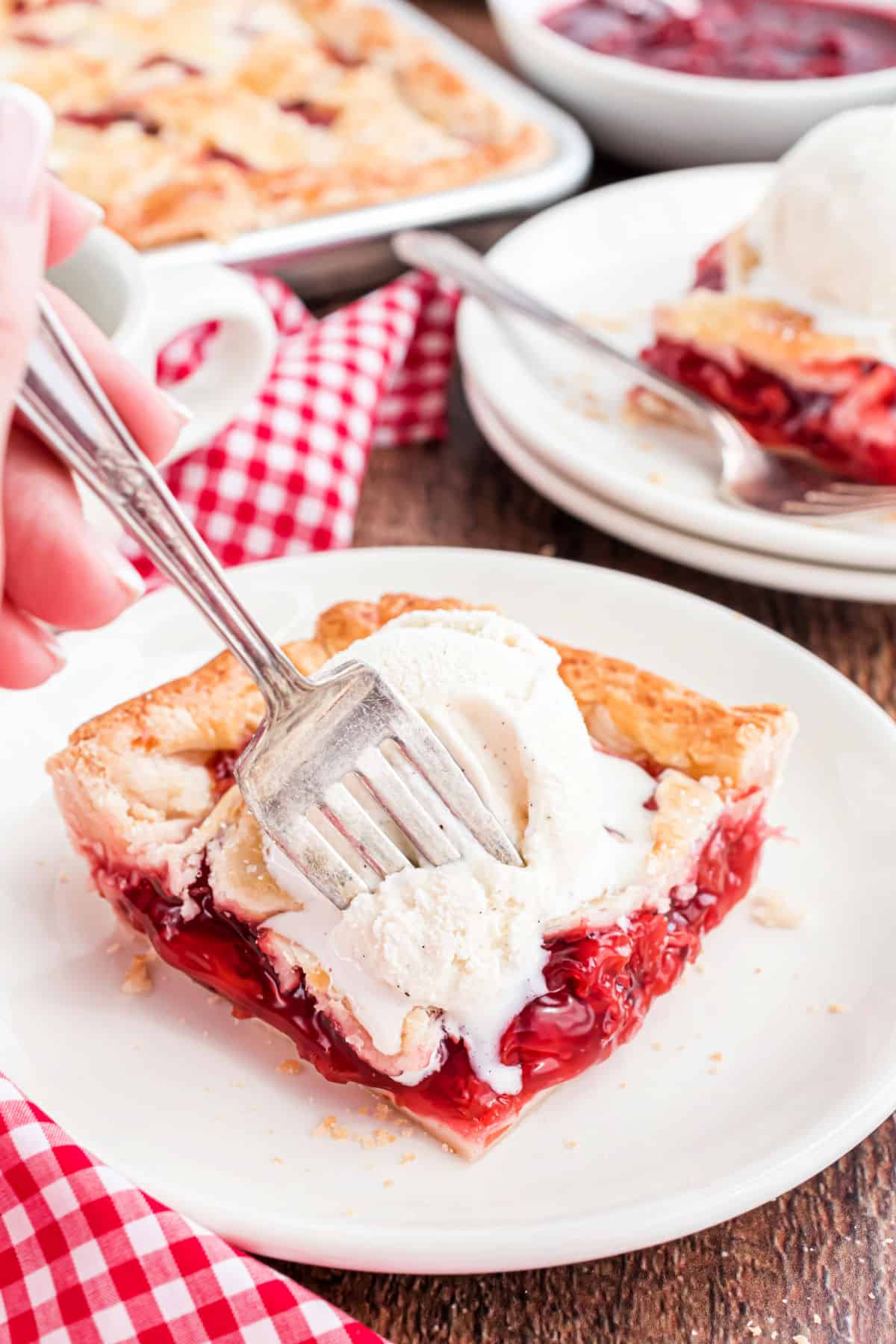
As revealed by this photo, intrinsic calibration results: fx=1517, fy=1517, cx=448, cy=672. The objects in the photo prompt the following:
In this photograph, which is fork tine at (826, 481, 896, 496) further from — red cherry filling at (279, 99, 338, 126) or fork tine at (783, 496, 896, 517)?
red cherry filling at (279, 99, 338, 126)

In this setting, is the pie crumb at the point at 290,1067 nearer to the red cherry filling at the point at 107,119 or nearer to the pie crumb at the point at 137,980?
the pie crumb at the point at 137,980

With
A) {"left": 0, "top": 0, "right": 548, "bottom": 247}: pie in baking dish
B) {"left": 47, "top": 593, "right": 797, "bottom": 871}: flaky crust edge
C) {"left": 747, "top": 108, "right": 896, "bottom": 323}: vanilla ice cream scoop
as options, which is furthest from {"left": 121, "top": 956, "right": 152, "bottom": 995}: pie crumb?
{"left": 0, "top": 0, "right": 548, "bottom": 247}: pie in baking dish

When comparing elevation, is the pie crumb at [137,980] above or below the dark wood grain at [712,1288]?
above

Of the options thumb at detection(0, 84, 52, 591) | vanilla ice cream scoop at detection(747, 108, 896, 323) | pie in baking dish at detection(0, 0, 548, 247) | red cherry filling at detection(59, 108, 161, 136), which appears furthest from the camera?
red cherry filling at detection(59, 108, 161, 136)

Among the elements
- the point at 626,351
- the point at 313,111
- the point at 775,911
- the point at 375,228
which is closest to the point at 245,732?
the point at 775,911

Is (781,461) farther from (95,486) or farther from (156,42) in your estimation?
(156,42)

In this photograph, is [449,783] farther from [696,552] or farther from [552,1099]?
[696,552]

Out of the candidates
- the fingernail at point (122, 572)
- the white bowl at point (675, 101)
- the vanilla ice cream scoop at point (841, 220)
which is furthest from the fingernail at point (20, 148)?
the white bowl at point (675, 101)
